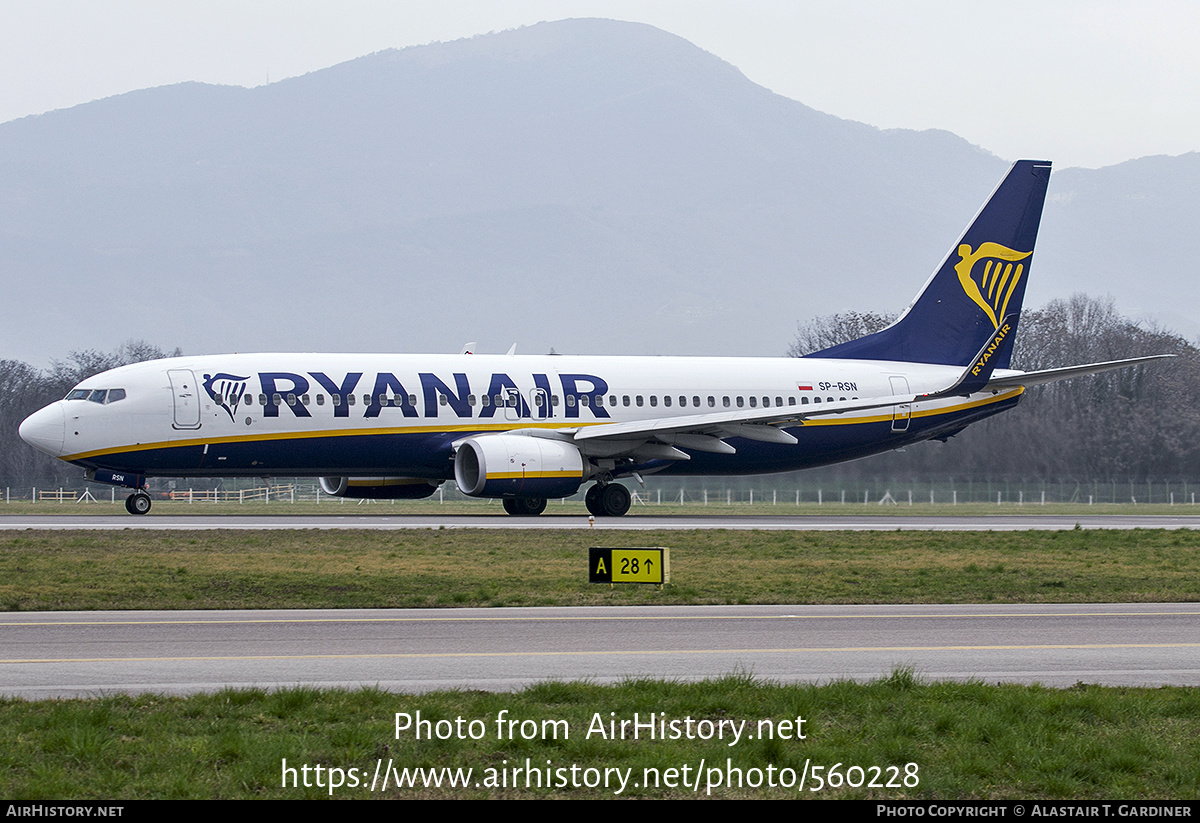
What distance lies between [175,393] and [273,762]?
89.8 ft

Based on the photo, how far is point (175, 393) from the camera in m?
34.4

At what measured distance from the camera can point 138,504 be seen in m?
37.2

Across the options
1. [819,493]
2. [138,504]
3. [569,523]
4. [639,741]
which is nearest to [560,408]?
[569,523]

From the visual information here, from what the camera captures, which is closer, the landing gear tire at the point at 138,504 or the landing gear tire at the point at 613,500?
the landing gear tire at the point at 138,504

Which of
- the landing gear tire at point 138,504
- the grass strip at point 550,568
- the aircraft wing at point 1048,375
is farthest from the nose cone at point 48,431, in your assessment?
the aircraft wing at point 1048,375

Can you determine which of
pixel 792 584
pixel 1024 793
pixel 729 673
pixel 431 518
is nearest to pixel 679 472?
pixel 431 518

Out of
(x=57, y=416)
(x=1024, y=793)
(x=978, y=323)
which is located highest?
(x=978, y=323)

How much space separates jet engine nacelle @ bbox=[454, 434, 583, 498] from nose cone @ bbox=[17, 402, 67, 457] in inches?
378

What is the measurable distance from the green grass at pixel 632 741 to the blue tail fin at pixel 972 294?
112 ft

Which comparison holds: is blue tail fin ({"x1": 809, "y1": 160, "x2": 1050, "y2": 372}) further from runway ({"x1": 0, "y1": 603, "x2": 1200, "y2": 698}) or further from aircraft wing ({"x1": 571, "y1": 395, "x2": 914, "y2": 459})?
runway ({"x1": 0, "y1": 603, "x2": 1200, "y2": 698})

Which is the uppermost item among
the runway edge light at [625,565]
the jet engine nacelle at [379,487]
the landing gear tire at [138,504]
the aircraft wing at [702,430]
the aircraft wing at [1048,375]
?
the aircraft wing at [1048,375]

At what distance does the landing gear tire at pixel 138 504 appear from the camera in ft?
121

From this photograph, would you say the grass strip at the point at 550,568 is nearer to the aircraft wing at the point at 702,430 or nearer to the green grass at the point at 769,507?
the aircraft wing at the point at 702,430
